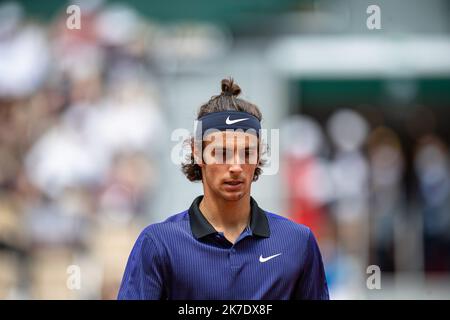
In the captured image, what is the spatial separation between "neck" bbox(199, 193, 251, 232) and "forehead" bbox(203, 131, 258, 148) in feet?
0.67

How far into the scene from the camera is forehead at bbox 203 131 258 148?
153 inches

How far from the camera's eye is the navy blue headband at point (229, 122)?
3963 millimetres

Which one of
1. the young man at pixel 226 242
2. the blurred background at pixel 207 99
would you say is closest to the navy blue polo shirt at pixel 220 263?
the young man at pixel 226 242

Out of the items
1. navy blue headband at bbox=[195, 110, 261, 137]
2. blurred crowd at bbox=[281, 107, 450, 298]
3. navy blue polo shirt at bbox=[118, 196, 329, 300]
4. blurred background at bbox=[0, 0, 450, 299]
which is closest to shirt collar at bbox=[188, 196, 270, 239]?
navy blue polo shirt at bbox=[118, 196, 329, 300]

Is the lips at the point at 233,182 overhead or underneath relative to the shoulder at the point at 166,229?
overhead

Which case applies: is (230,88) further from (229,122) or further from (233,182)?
(233,182)

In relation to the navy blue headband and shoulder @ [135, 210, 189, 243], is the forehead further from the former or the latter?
shoulder @ [135, 210, 189, 243]

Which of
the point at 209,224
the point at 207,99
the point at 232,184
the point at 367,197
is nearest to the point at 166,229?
the point at 209,224

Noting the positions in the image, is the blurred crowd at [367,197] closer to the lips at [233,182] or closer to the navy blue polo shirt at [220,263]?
the navy blue polo shirt at [220,263]

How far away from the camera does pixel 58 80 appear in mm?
11898

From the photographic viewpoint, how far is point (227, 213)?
157 inches

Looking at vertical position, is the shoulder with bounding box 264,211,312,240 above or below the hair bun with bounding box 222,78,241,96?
below
